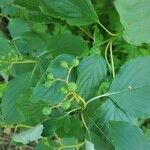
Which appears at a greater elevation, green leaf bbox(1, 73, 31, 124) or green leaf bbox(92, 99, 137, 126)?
green leaf bbox(92, 99, 137, 126)

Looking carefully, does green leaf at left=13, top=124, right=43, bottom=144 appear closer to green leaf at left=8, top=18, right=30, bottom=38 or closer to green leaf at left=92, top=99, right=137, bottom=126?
green leaf at left=92, top=99, right=137, bottom=126

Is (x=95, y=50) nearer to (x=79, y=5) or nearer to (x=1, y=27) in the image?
(x=79, y=5)

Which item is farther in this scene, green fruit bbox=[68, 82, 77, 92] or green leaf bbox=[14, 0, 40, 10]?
green leaf bbox=[14, 0, 40, 10]

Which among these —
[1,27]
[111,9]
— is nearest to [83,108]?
[111,9]

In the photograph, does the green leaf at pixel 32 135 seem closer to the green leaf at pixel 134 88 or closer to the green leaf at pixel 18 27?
the green leaf at pixel 134 88

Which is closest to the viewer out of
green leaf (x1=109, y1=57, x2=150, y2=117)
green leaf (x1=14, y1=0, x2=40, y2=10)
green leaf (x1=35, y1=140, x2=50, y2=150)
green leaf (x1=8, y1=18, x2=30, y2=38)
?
green leaf (x1=109, y1=57, x2=150, y2=117)

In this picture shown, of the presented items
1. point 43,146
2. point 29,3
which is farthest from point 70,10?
point 43,146

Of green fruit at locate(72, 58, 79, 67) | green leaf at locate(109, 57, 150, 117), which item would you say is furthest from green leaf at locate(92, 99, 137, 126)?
green fruit at locate(72, 58, 79, 67)

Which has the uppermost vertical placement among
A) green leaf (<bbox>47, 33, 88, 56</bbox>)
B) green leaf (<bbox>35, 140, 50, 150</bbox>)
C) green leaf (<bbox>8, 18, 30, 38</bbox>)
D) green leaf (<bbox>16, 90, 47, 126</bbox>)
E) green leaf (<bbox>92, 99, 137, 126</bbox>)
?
green leaf (<bbox>47, 33, 88, 56</bbox>)
